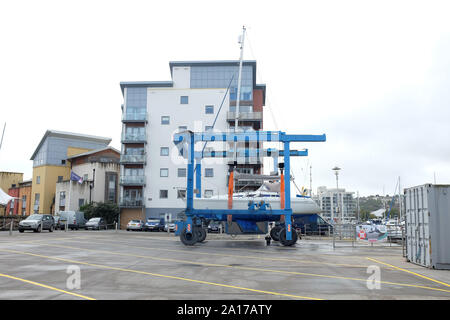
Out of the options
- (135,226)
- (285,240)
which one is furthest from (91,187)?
(285,240)

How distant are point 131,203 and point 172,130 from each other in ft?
37.7

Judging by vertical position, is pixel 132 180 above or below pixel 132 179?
below

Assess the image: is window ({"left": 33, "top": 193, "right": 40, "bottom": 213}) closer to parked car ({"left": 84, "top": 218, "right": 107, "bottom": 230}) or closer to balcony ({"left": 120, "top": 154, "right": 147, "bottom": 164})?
balcony ({"left": 120, "top": 154, "right": 147, "bottom": 164})

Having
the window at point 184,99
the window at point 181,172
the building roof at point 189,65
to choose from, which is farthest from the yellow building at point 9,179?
the window at point 184,99

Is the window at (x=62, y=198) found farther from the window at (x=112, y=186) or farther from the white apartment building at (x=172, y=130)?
the white apartment building at (x=172, y=130)

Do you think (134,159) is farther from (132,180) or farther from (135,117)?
(135,117)

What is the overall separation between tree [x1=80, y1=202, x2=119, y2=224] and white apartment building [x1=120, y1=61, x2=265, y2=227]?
123cm

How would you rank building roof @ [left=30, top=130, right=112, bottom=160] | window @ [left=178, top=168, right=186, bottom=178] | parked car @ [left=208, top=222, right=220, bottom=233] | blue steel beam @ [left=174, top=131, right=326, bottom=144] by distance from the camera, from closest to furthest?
blue steel beam @ [left=174, top=131, right=326, bottom=144], parked car @ [left=208, top=222, right=220, bottom=233], window @ [left=178, top=168, right=186, bottom=178], building roof @ [left=30, top=130, right=112, bottom=160]

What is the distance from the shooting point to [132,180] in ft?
168

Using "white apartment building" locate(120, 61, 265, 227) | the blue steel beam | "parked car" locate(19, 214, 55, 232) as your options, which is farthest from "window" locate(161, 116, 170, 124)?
the blue steel beam

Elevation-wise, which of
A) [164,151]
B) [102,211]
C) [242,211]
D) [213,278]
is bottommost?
[213,278]

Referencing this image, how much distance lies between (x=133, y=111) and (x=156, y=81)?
5883 millimetres

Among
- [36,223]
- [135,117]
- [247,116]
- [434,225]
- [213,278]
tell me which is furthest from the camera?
[135,117]

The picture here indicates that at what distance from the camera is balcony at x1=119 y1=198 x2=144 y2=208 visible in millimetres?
50531
